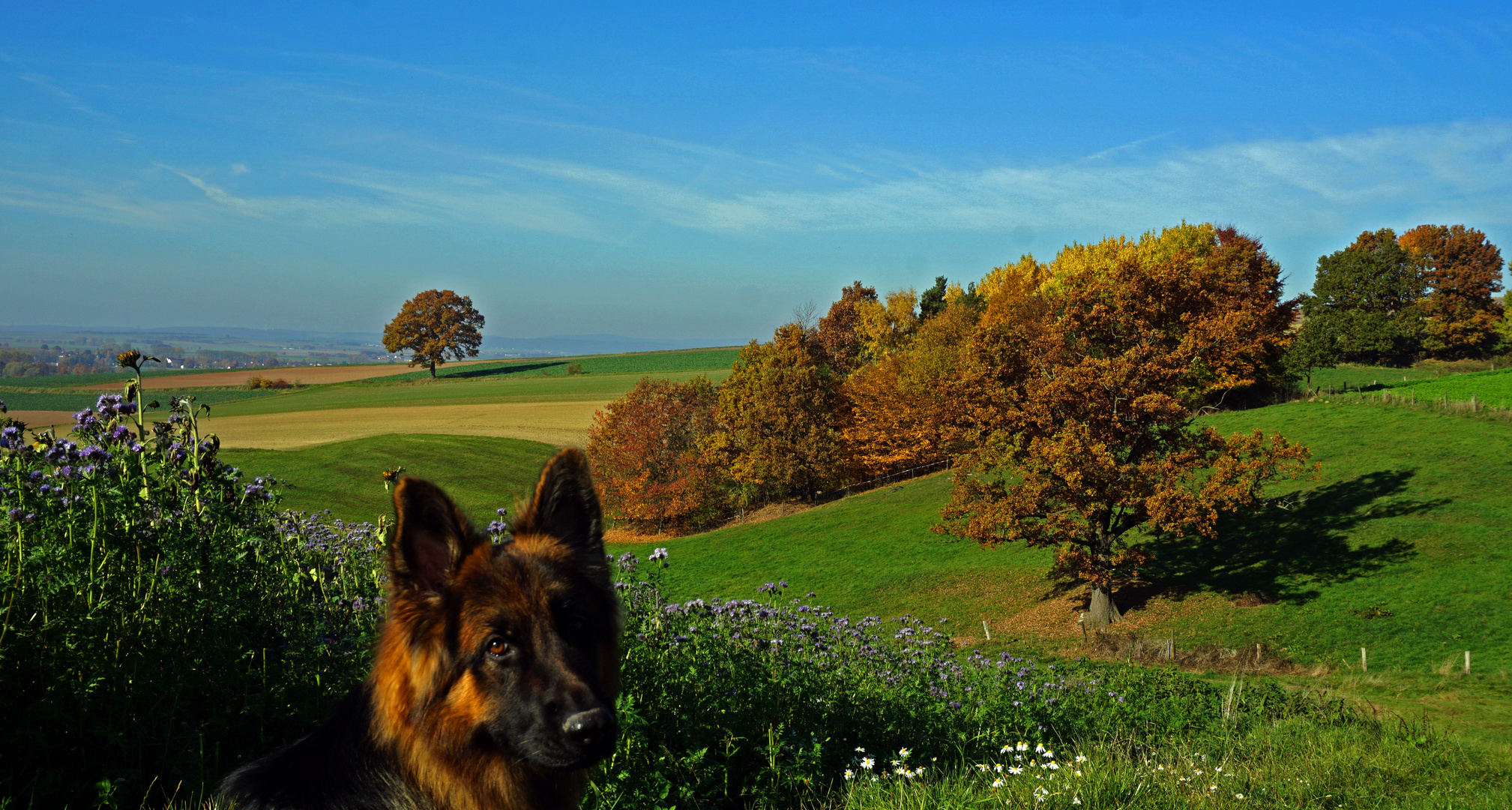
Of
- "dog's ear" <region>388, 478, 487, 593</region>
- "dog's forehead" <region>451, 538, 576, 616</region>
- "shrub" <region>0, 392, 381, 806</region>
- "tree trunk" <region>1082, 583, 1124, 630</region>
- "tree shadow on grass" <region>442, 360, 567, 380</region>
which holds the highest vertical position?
"tree shadow on grass" <region>442, 360, 567, 380</region>

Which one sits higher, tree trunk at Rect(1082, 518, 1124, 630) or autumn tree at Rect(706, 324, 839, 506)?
autumn tree at Rect(706, 324, 839, 506)

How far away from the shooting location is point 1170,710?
1002 cm

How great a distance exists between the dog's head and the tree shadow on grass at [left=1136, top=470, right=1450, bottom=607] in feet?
90.7

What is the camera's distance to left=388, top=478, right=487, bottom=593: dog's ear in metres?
2.76

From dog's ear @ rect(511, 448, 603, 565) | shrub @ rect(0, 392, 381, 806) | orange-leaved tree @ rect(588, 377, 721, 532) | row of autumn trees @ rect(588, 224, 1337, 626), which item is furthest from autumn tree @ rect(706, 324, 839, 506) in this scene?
dog's ear @ rect(511, 448, 603, 565)

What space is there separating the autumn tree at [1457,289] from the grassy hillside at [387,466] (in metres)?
75.2

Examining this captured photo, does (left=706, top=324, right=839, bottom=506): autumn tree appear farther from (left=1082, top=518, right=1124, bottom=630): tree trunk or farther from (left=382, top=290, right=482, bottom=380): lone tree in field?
(left=382, top=290, right=482, bottom=380): lone tree in field

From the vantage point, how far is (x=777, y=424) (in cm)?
4641

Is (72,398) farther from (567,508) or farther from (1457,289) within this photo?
(1457,289)

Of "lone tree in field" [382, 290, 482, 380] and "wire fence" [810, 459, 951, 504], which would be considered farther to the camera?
"lone tree in field" [382, 290, 482, 380]

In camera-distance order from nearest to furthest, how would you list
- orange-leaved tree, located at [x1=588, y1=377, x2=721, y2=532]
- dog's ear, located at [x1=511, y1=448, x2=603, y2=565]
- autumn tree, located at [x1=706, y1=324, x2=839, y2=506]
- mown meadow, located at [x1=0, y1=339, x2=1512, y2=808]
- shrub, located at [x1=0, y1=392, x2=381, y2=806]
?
1. dog's ear, located at [x1=511, y1=448, x2=603, y2=565]
2. shrub, located at [x1=0, y1=392, x2=381, y2=806]
3. mown meadow, located at [x1=0, y1=339, x2=1512, y2=808]
4. autumn tree, located at [x1=706, y1=324, x2=839, y2=506]
5. orange-leaved tree, located at [x1=588, y1=377, x2=721, y2=532]

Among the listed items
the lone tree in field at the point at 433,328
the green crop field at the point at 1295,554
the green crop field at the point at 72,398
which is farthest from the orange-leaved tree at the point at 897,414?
the lone tree in field at the point at 433,328

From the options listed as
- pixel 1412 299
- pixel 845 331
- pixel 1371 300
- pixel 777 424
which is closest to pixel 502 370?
pixel 845 331

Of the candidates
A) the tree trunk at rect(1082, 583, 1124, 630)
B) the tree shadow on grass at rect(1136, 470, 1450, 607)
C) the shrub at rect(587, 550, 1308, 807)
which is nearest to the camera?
the shrub at rect(587, 550, 1308, 807)
